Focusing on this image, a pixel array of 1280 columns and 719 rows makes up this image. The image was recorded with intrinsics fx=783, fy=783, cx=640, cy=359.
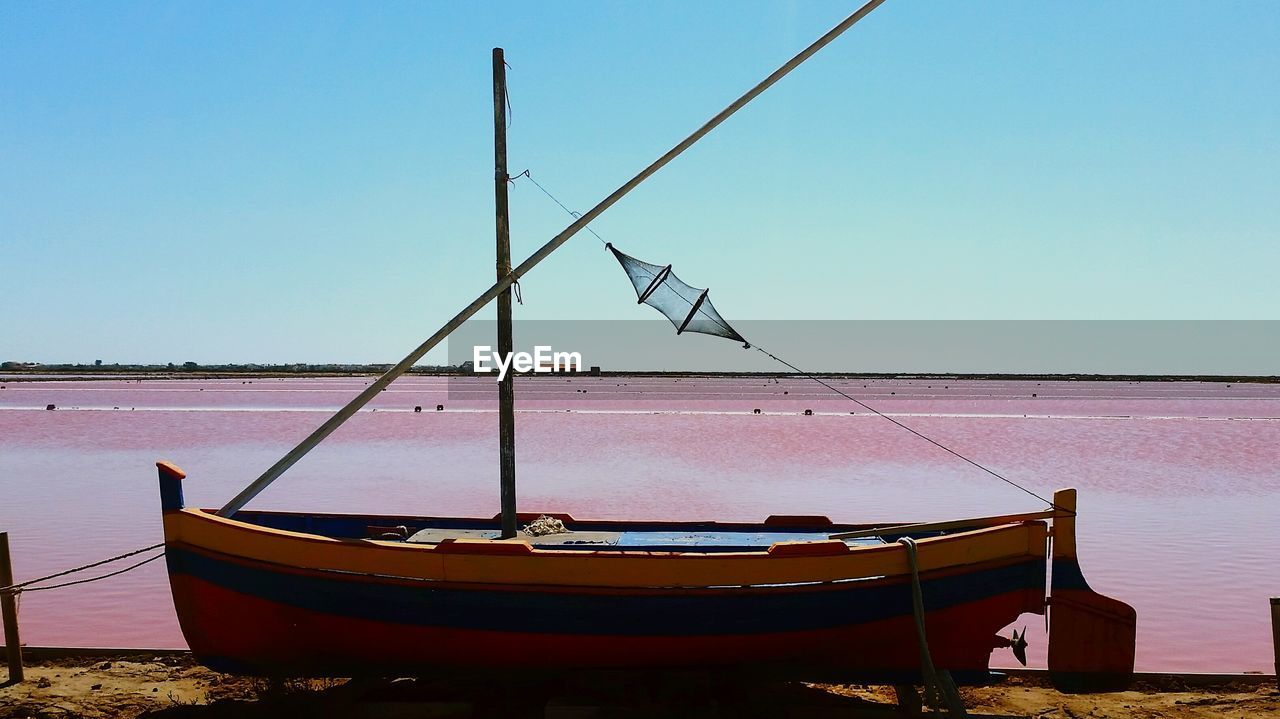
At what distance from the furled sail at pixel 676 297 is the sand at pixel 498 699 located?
4015 millimetres

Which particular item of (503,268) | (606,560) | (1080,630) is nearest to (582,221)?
(503,268)

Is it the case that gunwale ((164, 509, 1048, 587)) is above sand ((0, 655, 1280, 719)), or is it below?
above

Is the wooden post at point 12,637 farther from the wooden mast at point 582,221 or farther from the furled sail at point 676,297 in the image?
the furled sail at point 676,297

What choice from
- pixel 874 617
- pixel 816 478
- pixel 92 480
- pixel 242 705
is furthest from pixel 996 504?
pixel 92 480

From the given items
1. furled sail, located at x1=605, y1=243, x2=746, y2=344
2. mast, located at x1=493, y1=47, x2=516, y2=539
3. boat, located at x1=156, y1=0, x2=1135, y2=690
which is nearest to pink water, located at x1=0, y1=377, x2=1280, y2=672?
boat, located at x1=156, y1=0, x2=1135, y2=690

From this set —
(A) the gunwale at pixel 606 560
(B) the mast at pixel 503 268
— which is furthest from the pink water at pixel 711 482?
(B) the mast at pixel 503 268

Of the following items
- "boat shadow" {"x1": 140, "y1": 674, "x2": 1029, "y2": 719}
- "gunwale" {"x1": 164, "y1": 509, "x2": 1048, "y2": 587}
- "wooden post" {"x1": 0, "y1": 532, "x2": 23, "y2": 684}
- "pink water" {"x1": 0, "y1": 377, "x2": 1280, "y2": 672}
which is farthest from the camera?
"pink water" {"x1": 0, "y1": 377, "x2": 1280, "y2": 672}

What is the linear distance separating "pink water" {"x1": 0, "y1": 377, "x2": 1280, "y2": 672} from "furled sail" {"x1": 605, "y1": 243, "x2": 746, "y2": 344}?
5305mm

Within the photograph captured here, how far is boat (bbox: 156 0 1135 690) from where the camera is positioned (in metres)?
6.59

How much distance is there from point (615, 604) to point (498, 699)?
158 centimetres

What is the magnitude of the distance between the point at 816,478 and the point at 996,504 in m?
5.19

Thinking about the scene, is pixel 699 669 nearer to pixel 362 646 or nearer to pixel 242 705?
pixel 362 646

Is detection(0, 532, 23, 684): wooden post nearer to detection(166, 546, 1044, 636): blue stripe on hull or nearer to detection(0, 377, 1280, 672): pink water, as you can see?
detection(0, 377, 1280, 672): pink water

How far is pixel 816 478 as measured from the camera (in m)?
21.8
